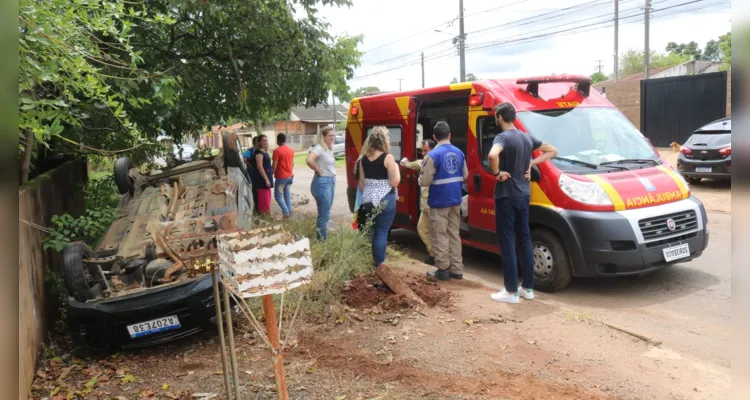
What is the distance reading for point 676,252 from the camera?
5637mm

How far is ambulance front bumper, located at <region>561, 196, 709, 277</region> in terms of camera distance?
543cm

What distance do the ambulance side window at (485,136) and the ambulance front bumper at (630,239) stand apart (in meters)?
1.32

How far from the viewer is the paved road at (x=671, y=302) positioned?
14.8ft

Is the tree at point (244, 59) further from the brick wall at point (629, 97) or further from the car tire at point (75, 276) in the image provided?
the brick wall at point (629, 97)

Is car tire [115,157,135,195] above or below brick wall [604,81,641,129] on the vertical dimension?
below

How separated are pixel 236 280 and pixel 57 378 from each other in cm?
260

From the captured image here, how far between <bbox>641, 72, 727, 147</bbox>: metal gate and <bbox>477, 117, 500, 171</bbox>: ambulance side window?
15787mm

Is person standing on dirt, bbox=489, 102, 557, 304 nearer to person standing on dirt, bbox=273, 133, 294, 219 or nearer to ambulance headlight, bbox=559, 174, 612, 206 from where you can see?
ambulance headlight, bbox=559, 174, 612, 206

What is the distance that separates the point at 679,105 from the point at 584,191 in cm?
1763

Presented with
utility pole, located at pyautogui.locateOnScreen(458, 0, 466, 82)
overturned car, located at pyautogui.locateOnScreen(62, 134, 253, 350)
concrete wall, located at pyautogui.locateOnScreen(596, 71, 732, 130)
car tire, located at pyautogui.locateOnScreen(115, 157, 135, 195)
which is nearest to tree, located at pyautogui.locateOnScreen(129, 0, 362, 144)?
car tire, located at pyautogui.locateOnScreen(115, 157, 135, 195)

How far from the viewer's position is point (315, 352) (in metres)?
4.38

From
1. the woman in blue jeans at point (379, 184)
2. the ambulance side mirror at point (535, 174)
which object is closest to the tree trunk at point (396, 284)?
the woman in blue jeans at point (379, 184)

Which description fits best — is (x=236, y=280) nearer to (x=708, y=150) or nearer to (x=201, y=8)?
(x=201, y=8)

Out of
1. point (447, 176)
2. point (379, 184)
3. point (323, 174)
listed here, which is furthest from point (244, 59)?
point (447, 176)
